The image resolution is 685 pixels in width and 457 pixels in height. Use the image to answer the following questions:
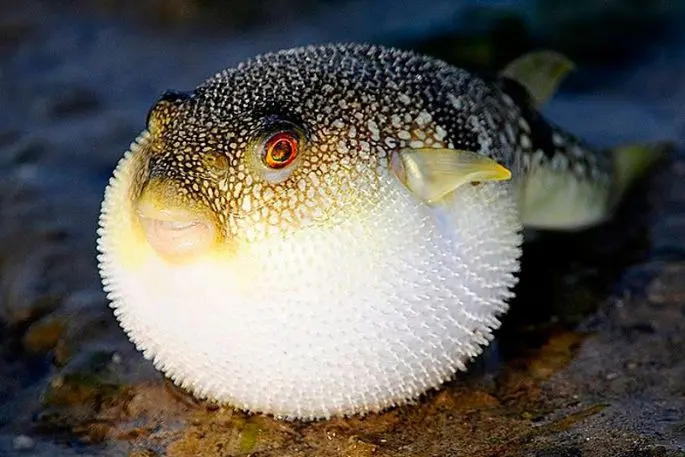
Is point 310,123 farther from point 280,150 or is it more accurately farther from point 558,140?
point 558,140

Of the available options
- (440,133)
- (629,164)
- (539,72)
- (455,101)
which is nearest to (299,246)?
(440,133)

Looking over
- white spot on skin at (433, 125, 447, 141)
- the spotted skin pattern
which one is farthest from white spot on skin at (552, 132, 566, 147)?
white spot on skin at (433, 125, 447, 141)

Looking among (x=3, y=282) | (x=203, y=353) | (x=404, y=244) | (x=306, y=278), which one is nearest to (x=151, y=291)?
(x=203, y=353)

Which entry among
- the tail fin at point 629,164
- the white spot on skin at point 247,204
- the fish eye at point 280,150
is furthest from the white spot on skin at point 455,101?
the tail fin at point 629,164

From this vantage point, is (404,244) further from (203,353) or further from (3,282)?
(3,282)

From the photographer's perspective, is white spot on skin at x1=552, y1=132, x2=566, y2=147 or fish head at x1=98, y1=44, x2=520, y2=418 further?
white spot on skin at x1=552, y1=132, x2=566, y2=147

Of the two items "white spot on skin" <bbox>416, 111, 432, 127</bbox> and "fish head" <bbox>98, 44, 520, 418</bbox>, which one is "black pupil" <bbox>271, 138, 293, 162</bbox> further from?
"white spot on skin" <bbox>416, 111, 432, 127</bbox>


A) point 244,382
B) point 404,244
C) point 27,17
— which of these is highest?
point 27,17
